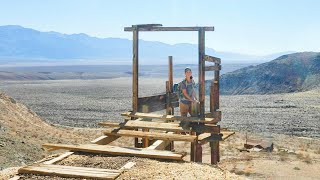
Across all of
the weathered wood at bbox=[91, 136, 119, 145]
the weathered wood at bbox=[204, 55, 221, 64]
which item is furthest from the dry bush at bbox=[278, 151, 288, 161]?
the weathered wood at bbox=[91, 136, 119, 145]

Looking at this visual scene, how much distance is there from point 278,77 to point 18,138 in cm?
6587

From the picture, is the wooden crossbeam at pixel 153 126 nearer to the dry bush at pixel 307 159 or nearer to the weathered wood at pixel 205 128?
the weathered wood at pixel 205 128

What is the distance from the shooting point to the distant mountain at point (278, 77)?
74688mm

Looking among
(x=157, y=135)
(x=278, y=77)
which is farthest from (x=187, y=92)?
(x=278, y=77)

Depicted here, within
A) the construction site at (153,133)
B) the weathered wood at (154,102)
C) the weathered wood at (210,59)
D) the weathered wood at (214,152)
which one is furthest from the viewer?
the weathered wood at (154,102)

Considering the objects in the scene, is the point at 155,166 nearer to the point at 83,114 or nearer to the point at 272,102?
the point at 83,114

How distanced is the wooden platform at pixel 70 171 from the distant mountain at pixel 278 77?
223 feet

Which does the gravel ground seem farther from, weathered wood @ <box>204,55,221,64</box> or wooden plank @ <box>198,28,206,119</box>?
wooden plank @ <box>198,28,206,119</box>

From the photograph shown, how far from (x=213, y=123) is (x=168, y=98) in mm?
3138

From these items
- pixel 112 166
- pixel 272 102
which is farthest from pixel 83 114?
pixel 112 166

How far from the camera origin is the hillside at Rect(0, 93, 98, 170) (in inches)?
623

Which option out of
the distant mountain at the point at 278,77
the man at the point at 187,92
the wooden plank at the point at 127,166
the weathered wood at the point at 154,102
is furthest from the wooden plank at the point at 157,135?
the distant mountain at the point at 278,77

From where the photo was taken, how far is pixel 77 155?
27.5ft

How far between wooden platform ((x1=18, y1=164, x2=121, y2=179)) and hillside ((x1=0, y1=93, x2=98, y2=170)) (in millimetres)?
6999
